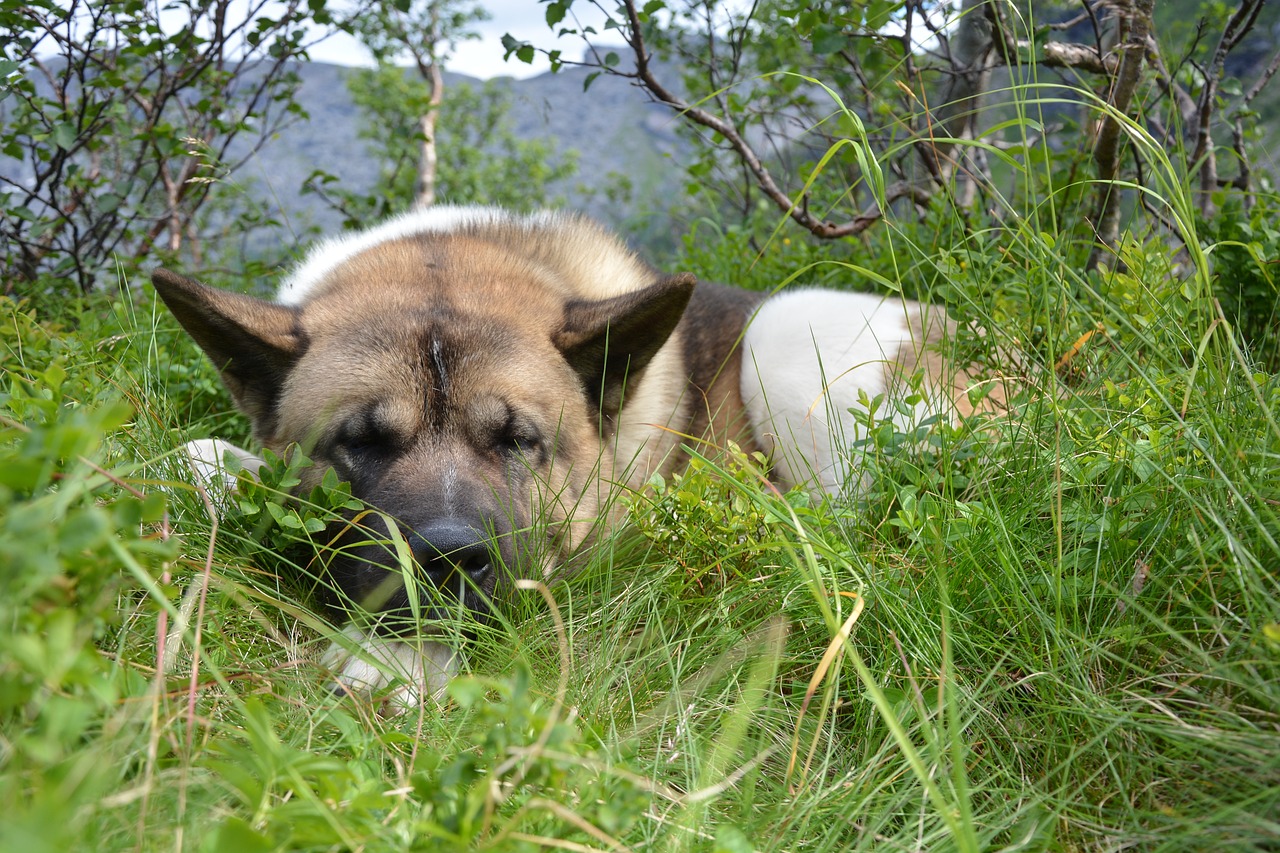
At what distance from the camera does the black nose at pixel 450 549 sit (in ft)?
8.16

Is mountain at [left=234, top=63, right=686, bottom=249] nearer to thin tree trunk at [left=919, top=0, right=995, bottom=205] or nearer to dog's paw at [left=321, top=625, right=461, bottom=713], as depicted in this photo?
thin tree trunk at [left=919, top=0, right=995, bottom=205]

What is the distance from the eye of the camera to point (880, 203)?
2420 mm

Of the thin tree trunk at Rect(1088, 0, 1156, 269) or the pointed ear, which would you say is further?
the thin tree trunk at Rect(1088, 0, 1156, 269)

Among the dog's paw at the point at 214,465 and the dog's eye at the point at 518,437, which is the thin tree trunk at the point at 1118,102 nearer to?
the dog's eye at the point at 518,437

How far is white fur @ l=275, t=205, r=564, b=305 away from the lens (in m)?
3.86

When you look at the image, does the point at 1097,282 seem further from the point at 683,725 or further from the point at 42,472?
the point at 42,472

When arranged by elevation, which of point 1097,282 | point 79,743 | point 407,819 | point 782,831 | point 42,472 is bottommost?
point 782,831

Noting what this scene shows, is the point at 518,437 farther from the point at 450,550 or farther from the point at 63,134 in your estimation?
the point at 63,134

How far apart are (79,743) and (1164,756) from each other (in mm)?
1821

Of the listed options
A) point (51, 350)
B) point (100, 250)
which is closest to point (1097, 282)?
point (51, 350)

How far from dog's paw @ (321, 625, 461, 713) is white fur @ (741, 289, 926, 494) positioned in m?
1.57

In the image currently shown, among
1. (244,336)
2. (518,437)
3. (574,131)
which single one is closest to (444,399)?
(518,437)

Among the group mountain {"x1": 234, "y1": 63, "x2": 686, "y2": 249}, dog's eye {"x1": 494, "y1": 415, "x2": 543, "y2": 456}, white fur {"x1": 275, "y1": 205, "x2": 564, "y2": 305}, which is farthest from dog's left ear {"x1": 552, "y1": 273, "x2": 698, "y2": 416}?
mountain {"x1": 234, "y1": 63, "x2": 686, "y2": 249}

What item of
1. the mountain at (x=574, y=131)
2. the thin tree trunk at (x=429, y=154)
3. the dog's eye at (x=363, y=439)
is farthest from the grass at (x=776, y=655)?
the mountain at (x=574, y=131)
